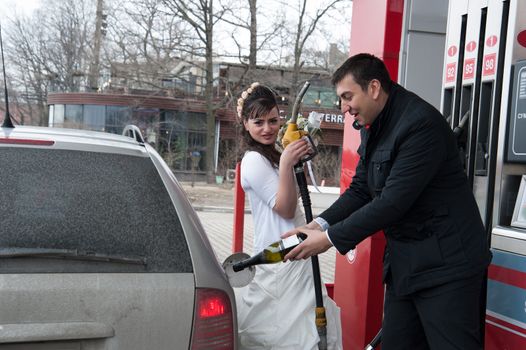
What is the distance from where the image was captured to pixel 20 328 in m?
1.74

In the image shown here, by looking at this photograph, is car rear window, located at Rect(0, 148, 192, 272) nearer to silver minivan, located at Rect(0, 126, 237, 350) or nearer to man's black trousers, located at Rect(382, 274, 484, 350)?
silver minivan, located at Rect(0, 126, 237, 350)

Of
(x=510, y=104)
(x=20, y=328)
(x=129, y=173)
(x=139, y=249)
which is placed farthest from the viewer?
(x=510, y=104)

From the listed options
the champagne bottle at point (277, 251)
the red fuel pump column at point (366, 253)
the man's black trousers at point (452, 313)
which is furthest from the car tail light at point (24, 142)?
the red fuel pump column at point (366, 253)

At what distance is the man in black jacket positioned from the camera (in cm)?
232

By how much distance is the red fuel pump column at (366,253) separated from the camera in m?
3.79

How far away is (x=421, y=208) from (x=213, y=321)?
997 millimetres

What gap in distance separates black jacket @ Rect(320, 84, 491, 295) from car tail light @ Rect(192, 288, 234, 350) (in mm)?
649

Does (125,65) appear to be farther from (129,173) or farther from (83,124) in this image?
(129,173)

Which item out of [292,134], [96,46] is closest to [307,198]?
[292,134]

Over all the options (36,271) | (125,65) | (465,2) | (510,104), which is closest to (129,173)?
(36,271)

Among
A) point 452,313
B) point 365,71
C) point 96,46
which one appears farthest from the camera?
point 96,46

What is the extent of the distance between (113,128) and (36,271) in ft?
105

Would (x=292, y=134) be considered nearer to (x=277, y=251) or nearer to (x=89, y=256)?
(x=277, y=251)

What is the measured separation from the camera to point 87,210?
1.99m
